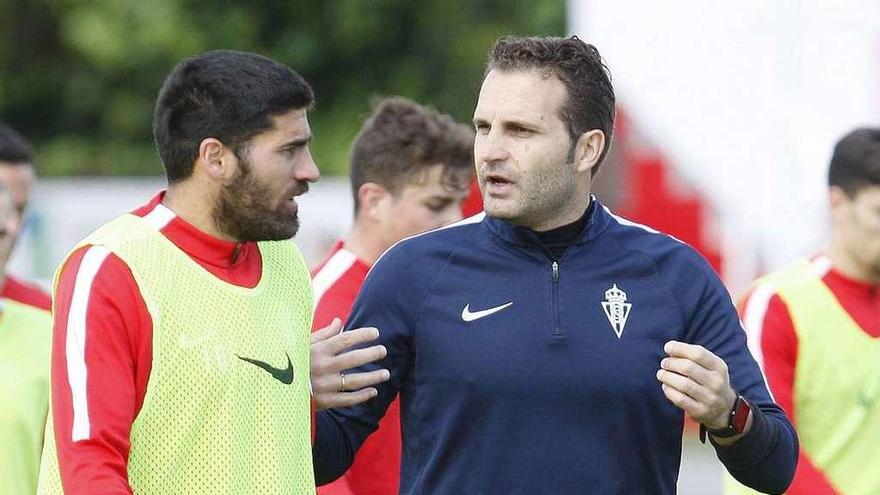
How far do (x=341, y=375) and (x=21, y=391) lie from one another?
1.79 meters

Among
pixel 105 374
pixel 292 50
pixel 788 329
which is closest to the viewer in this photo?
pixel 105 374

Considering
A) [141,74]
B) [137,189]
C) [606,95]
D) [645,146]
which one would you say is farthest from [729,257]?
[606,95]

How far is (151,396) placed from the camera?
3994 millimetres

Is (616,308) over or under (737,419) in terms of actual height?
over

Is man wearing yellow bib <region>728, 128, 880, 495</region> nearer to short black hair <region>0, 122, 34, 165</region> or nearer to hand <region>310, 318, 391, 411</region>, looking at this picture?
hand <region>310, 318, 391, 411</region>

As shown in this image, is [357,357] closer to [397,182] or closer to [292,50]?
[397,182]

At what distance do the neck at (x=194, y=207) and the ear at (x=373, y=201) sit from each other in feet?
6.58

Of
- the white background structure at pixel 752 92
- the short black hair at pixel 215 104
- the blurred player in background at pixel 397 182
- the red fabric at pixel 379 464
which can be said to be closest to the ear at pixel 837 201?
the blurred player in background at pixel 397 182

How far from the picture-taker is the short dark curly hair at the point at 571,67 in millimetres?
4625

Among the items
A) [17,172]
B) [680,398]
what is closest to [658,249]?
[680,398]

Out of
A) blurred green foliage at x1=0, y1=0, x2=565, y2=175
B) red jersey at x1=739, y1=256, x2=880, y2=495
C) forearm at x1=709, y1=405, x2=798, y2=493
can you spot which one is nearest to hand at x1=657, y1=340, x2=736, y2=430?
forearm at x1=709, y1=405, x2=798, y2=493

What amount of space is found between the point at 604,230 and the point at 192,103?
1142 millimetres

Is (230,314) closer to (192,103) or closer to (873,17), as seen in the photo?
(192,103)

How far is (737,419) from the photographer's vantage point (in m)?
4.29
